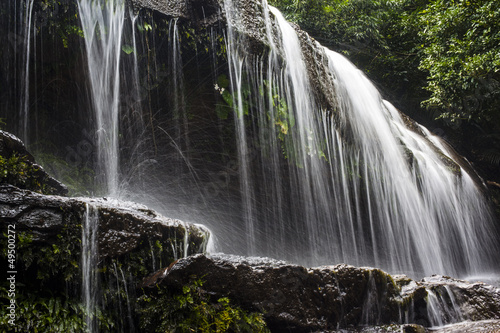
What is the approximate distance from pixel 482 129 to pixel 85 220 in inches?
555

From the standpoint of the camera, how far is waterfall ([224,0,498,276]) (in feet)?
22.1

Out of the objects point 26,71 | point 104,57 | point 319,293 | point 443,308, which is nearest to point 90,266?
point 319,293

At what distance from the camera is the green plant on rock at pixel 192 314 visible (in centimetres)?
304

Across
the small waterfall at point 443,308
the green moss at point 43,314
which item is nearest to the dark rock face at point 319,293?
the small waterfall at point 443,308

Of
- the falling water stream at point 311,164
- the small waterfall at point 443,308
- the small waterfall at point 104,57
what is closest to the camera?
the small waterfall at point 443,308

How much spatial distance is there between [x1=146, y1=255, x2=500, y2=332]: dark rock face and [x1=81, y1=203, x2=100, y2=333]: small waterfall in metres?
0.49

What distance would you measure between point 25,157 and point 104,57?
2.72 metres

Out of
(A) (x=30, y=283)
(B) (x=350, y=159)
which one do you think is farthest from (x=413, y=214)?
(A) (x=30, y=283)

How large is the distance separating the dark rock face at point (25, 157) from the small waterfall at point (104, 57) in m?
2.22

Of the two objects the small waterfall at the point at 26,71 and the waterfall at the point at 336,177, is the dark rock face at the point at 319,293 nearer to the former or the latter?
the waterfall at the point at 336,177

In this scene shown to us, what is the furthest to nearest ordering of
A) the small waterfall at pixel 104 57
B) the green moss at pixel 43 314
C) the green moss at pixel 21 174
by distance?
1. the small waterfall at pixel 104 57
2. the green moss at pixel 21 174
3. the green moss at pixel 43 314

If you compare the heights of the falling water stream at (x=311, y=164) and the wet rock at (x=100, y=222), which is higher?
the falling water stream at (x=311, y=164)

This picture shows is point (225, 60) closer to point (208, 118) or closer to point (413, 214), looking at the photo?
point (208, 118)

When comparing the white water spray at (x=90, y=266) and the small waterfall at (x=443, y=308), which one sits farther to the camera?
the small waterfall at (x=443, y=308)
